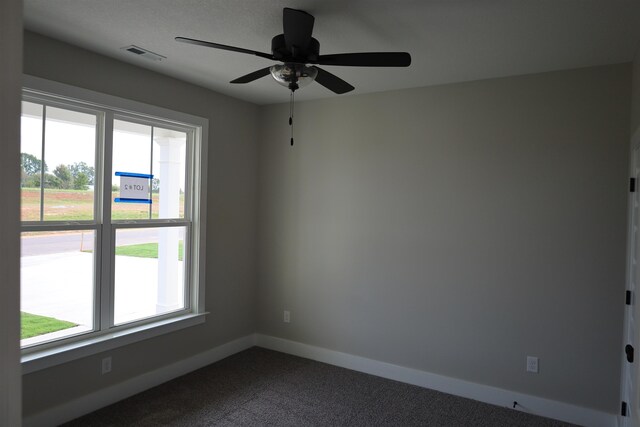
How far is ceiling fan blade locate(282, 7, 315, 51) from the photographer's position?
210cm

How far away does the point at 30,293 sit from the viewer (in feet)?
9.48

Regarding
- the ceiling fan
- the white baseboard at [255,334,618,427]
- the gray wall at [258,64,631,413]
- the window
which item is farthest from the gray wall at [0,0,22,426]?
the white baseboard at [255,334,618,427]

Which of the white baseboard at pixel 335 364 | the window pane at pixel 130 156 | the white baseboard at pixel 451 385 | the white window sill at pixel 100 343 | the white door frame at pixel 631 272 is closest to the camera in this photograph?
the white door frame at pixel 631 272

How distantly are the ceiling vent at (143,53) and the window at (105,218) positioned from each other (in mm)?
414

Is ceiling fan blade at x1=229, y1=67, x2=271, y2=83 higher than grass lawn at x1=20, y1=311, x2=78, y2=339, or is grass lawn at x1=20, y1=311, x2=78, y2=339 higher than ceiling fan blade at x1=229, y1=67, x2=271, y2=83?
ceiling fan blade at x1=229, y1=67, x2=271, y2=83

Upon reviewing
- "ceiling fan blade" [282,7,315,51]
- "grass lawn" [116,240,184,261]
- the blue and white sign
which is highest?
"ceiling fan blade" [282,7,315,51]

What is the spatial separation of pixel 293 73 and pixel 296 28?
247mm

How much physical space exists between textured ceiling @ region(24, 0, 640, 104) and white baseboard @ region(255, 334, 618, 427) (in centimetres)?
260

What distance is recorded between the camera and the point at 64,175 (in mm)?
3031

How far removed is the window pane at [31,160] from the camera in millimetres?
2805

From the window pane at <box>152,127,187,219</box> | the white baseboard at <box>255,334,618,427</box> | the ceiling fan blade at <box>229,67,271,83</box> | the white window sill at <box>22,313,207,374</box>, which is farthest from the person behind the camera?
the window pane at <box>152,127,187,219</box>

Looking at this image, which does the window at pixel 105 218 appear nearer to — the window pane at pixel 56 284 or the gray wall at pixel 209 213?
the window pane at pixel 56 284

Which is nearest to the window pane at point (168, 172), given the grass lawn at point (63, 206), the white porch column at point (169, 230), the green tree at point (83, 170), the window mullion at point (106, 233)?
the white porch column at point (169, 230)

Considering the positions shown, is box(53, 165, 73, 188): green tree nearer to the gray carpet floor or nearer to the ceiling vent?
the ceiling vent
